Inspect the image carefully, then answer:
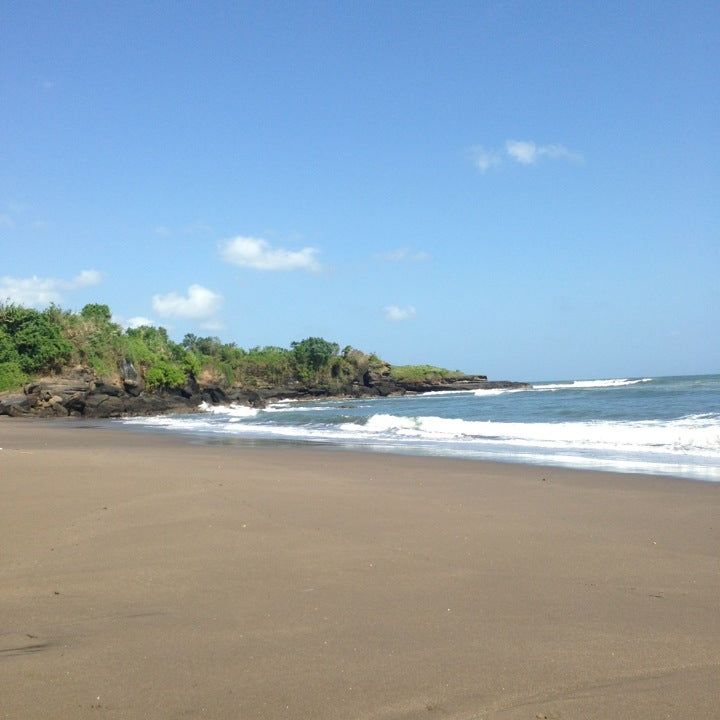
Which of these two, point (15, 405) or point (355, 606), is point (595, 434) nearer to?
point (355, 606)

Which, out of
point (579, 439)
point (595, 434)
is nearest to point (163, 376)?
point (595, 434)

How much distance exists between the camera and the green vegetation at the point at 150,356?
50.4 m

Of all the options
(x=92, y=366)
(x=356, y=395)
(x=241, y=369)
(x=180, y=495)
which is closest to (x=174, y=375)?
(x=92, y=366)

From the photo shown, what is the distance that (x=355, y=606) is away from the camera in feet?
14.3

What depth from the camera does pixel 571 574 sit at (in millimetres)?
5164

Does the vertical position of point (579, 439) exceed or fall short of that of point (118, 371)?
it falls short

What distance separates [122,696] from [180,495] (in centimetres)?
555

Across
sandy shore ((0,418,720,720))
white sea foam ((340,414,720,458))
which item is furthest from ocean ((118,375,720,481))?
sandy shore ((0,418,720,720))

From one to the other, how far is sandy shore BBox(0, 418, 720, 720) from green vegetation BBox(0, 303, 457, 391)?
46.0m

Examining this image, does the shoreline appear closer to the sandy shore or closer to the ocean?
the ocean

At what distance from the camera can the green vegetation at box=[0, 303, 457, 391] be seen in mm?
50406

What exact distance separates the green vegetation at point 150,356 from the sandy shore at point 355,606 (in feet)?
151

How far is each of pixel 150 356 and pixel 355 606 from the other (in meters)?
57.3

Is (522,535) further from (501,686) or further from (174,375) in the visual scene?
(174,375)
